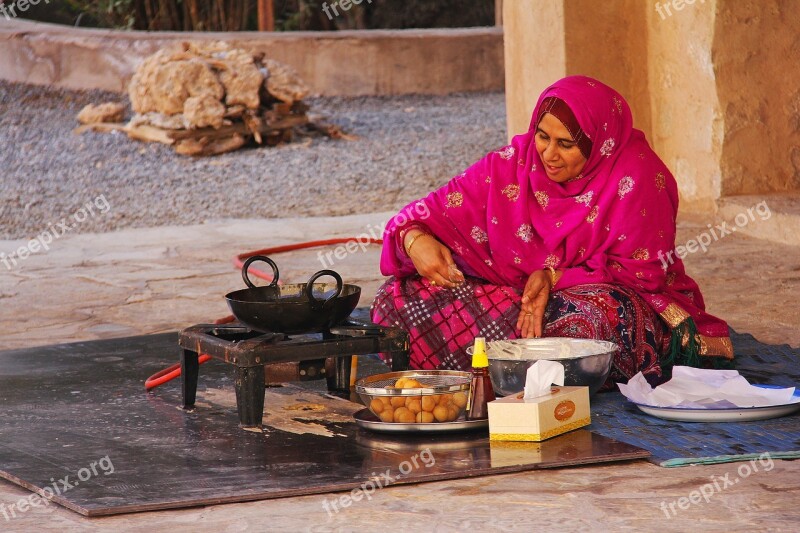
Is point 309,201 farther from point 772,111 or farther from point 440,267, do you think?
point 440,267

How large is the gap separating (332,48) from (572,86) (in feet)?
26.5

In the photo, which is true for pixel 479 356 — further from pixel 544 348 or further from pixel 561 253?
pixel 561 253

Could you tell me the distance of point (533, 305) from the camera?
3.78 m

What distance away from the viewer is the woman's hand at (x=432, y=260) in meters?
3.90

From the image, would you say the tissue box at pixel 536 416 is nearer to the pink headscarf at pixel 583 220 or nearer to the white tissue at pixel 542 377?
the white tissue at pixel 542 377

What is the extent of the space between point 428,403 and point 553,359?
0.43 m

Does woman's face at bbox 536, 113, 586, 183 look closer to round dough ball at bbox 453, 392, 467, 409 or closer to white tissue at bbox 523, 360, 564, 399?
white tissue at bbox 523, 360, 564, 399

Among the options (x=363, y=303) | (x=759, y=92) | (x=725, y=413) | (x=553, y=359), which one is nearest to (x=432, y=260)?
(x=553, y=359)

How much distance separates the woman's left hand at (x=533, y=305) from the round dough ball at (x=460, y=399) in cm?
60

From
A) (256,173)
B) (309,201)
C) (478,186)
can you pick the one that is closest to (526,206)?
(478,186)

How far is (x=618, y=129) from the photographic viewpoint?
3826 mm

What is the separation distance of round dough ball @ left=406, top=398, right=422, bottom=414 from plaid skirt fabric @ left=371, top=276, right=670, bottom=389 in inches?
27.2

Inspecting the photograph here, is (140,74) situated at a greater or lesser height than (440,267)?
greater

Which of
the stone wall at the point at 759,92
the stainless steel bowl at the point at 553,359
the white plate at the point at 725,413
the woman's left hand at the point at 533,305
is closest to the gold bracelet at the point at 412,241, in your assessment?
the woman's left hand at the point at 533,305
